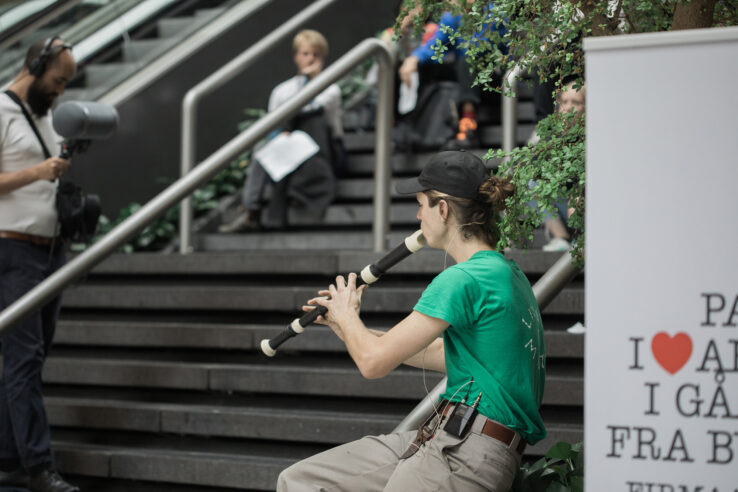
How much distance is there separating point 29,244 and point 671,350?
3.39 meters

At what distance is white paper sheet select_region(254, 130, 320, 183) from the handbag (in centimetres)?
185

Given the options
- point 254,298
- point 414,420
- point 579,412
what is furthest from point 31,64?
point 579,412

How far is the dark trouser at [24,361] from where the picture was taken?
4531 mm

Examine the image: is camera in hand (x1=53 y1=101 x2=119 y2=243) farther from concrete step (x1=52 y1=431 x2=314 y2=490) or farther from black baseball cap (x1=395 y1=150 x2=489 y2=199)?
black baseball cap (x1=395 y1=150 x2=489 y2=199)

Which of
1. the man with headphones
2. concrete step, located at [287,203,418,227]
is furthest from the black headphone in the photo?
concrete step, located at [287,203,418,227]

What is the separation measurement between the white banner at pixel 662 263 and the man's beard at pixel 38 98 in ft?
10.8

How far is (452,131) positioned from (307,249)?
1282 millimetres

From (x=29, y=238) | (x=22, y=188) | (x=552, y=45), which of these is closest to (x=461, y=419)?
(x=552, y=45)

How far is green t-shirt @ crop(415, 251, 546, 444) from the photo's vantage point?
289cm

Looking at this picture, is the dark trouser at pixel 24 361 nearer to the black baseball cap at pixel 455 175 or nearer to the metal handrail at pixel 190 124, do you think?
the metal handrail at pixel 190 124

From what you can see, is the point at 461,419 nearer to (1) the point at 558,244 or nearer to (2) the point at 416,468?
(2) the point at 416,468

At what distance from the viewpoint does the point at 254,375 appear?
5016 mm

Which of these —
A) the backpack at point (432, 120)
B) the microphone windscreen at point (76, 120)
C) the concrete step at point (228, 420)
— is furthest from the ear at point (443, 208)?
the backpack at point (432, 120)

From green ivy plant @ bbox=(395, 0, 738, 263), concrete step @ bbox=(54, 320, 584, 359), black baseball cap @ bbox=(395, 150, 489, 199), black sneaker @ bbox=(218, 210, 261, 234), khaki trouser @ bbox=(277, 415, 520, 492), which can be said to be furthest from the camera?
black sneaker @ bbox=(218, 210, 261, 234)
